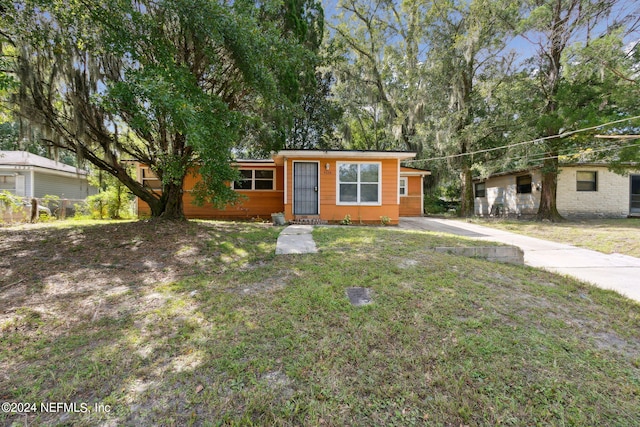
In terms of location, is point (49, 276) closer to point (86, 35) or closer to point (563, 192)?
point (86, 35)

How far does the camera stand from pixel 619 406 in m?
1.80

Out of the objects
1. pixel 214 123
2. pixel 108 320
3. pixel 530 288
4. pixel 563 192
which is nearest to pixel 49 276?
pixel 108 320

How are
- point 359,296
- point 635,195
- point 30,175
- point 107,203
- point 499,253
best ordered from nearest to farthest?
1. point 359,296
2. point 499,253
3. point 107,203
4. point 30,175
5. point 635,195

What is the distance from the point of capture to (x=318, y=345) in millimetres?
2348

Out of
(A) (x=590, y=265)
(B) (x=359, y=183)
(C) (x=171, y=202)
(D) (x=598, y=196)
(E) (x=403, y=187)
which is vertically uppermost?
(E) (x=403, y=187)

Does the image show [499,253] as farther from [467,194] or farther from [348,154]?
[467,194]

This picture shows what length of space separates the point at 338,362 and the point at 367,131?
22.1 meters

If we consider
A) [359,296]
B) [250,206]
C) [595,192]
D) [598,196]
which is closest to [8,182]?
[250,206]

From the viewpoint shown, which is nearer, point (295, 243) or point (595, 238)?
point (295, 243)

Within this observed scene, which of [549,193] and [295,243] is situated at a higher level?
[549,193]

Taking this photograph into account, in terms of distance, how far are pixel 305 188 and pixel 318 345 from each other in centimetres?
758

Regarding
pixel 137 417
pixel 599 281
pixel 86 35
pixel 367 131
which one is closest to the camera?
pixel 137 417

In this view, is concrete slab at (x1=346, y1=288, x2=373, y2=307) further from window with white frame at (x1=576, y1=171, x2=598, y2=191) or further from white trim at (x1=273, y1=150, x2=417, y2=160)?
window with white frame at (x1=576, y1=171, x2=598, y2=191)

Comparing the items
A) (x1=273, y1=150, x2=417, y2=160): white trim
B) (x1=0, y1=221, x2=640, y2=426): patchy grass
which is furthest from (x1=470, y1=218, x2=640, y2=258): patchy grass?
(x1=273, y1=150, x2=417, y2=160): white trim
